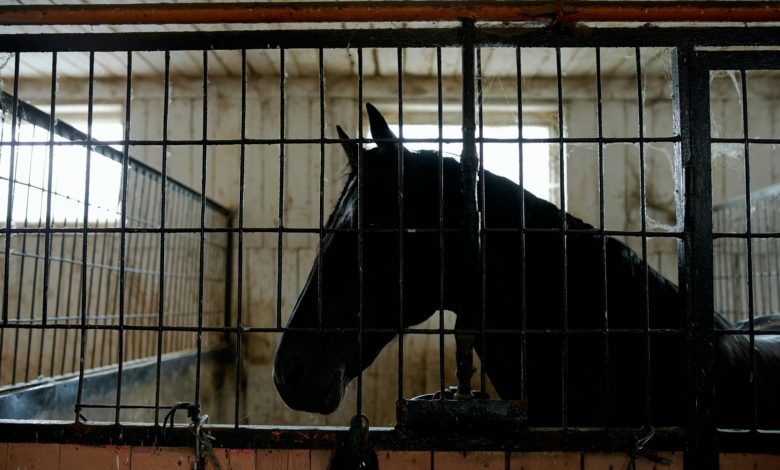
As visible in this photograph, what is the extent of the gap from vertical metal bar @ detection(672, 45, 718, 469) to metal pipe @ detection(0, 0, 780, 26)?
15 cm

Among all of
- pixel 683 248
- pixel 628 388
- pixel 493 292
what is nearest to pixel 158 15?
pixel 493 292

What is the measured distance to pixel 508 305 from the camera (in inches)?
60.4

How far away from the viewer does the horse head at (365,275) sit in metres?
1.42

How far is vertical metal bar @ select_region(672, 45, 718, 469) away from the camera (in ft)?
4.29

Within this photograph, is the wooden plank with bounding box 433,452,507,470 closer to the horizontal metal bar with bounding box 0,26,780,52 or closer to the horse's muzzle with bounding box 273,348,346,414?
the horse's muzzle with bounding box 273,348,346,414

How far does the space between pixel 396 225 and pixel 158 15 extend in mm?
898

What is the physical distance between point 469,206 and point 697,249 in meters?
0.60

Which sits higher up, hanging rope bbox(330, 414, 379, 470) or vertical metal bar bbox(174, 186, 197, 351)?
vertical metal bar bbox(174, 186, 197, 351)

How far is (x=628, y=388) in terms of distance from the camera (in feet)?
4.74

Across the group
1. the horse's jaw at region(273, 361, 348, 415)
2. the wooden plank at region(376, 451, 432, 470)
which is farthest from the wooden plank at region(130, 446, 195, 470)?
the wooden plank at region(376, 451, 432, 470)

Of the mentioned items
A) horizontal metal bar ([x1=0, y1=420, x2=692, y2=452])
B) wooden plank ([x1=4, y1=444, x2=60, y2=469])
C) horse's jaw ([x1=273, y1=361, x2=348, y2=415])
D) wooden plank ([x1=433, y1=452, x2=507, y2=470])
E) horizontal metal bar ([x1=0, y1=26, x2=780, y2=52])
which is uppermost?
horizontal metal bar ([x1=0, y1=26, x2=780, y2=52])

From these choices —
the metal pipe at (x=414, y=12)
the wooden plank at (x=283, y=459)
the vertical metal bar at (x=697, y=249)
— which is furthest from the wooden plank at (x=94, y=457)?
the vertical metal bar at (x=697, y=249)

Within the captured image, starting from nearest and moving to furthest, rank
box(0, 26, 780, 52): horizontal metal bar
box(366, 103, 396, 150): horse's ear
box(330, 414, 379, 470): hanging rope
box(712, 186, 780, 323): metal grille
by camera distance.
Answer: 1. box(330, 414, 379, 470): hanging rope
2. box(0, 26, 780, 52): horizontal metal bar
3. box(366, 103, 396, 150): horse's ear
4. box(712, 186, 780, 323): metal grille

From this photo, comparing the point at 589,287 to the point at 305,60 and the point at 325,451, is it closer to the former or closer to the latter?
the point at 325,451
